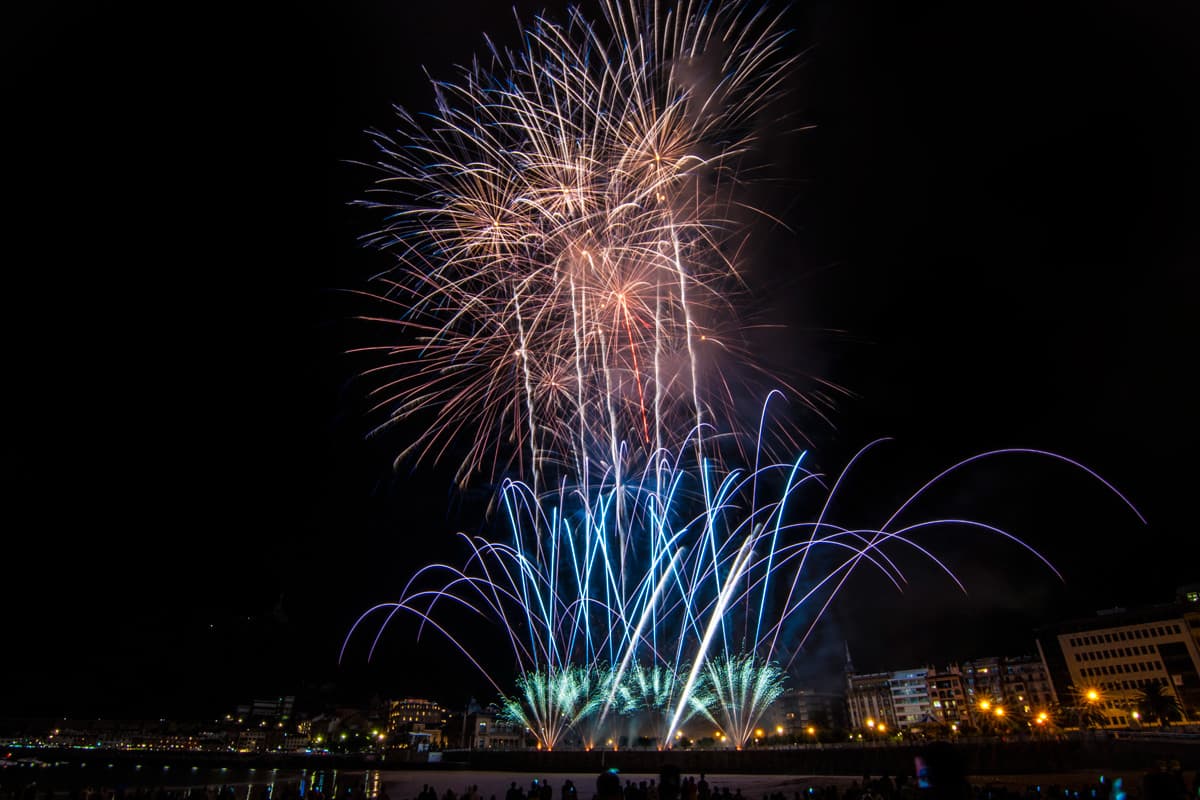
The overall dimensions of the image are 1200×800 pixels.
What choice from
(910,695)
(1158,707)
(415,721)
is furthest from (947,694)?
(415,721)

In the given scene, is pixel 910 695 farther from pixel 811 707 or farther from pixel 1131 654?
pixel 1131 654

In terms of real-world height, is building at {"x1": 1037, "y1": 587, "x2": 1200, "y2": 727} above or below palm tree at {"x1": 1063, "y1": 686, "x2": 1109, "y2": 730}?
above

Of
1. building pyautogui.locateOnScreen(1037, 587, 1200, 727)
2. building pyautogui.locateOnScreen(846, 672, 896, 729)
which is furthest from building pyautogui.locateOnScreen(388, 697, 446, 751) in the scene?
building pyautogui.locateOnScreen(1037, 587, 1200, 727)

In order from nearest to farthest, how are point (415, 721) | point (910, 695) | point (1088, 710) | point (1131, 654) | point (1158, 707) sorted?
point (1158, 707)
point (1088, 710)
point (1131, 654)
point (910, 695)
point (415, 721)

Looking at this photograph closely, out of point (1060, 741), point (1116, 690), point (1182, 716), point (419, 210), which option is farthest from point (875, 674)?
point (419, 210)

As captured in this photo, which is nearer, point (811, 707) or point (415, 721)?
point (415, 721)

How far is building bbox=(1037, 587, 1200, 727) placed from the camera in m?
66.8

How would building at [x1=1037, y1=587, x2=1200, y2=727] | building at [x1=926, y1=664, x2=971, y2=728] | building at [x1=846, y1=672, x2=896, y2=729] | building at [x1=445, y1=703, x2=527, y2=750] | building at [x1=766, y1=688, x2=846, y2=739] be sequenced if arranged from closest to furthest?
building at [x1=1037, y1=587, x2=1200, y2=727]
building at [x1=445, y1=703, x2=527, y2=750]
building at [x1=926, y1=664, x2=971, y2=728]
building at [x1=846, y1=672, x2=896, y2=729]
building at [x1=766, y1=688, x2=846, y2=739]

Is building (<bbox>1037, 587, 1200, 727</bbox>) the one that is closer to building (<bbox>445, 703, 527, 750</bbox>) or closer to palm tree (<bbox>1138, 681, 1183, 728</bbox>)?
palm tree (<bbox>1138, 681, 1183, 728</bbox>)

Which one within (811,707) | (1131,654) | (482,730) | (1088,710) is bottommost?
(482,730)

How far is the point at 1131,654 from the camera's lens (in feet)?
238

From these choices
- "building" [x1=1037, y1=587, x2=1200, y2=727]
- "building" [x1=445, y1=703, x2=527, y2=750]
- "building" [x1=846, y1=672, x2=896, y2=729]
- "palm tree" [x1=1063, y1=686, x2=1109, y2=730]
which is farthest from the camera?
"building" [x1=846, y1=672, x2=896, y2=729]

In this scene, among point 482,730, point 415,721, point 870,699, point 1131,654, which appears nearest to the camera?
point 1131,654

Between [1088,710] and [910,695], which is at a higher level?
[910,695]
